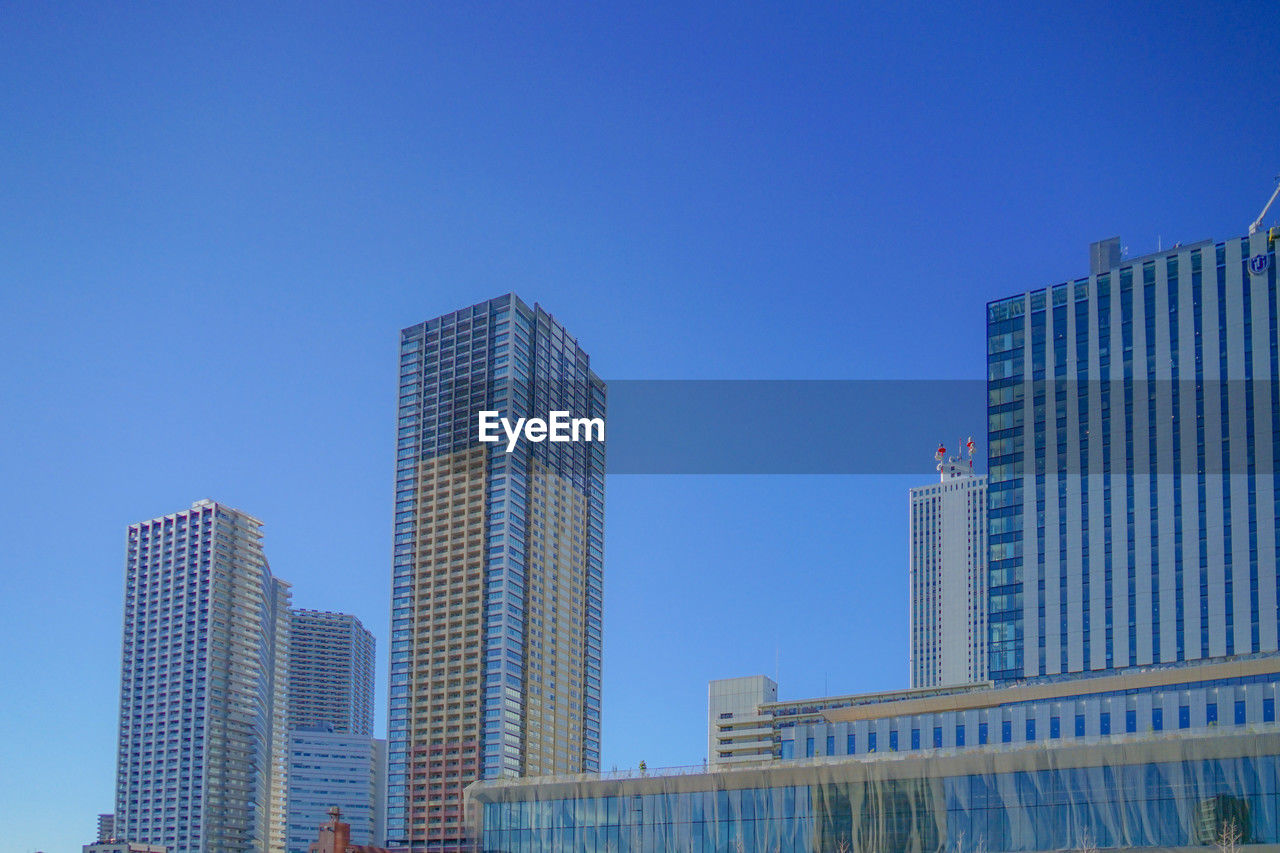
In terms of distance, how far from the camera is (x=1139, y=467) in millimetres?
162000

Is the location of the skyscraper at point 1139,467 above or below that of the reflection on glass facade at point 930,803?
above

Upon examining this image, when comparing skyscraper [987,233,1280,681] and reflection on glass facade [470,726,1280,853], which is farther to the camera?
skyscraper [987,233,1280,681]

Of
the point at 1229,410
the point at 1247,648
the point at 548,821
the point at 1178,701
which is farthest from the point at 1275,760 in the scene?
the point at 1229,410

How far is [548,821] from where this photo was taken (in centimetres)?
10900

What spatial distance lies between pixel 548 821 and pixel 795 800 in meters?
19.8

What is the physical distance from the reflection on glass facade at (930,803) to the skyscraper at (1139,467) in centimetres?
6614

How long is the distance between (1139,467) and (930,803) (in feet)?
259

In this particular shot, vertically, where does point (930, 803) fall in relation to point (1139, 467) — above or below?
below

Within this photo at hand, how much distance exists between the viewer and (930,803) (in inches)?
3701

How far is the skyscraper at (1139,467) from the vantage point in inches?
6088

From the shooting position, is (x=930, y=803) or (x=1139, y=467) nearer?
(x=930, y=803)

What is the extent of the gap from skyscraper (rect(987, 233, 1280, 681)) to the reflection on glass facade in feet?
217

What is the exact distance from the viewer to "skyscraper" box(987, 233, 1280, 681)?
507 ft

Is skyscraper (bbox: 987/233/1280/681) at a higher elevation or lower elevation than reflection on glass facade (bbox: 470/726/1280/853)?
higher
